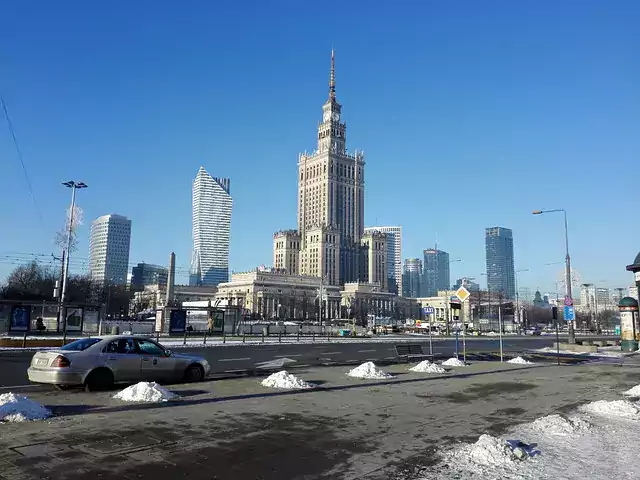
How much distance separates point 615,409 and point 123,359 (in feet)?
37.9

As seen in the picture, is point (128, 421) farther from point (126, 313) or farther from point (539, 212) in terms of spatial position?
point (126, 313)

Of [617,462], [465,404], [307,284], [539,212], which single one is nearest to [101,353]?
[465,404]

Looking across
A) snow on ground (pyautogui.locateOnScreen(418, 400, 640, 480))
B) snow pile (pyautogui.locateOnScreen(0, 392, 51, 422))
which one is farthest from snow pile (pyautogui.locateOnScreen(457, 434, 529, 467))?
snow pile (pyautogui.locateOnScreen(0, 392, 51, 422))

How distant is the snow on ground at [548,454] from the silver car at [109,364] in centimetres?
900

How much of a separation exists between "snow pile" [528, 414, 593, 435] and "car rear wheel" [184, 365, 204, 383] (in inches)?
374

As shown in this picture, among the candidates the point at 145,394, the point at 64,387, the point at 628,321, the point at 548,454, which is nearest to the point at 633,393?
the point at 548,454

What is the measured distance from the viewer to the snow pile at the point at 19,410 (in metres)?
8.72

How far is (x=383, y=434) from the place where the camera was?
864 centimetres

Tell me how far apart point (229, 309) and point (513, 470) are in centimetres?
4330

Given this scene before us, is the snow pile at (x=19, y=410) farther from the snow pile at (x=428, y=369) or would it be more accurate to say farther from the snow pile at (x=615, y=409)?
the snow pile at (x=428, y=369)

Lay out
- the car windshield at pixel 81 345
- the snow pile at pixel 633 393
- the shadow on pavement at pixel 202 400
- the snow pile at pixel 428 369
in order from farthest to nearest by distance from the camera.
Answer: the snow pile at pixel 428 369 < the snow pile at pixel 633 393 < the car windshield at pixel 81 345 < the shadow on pavement at pixel 202 400

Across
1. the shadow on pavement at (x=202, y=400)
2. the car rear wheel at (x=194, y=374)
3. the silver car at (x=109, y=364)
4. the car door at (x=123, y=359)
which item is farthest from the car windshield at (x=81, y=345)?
the car rear wheel at (x=194, y=374)

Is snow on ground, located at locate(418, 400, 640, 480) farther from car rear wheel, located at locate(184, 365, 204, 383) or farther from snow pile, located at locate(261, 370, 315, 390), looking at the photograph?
car rear wheel, located at locate(184, 365, 204, 383)

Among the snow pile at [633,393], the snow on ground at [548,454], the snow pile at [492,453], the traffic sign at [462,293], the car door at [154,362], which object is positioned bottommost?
the snow pile at [633,393]
